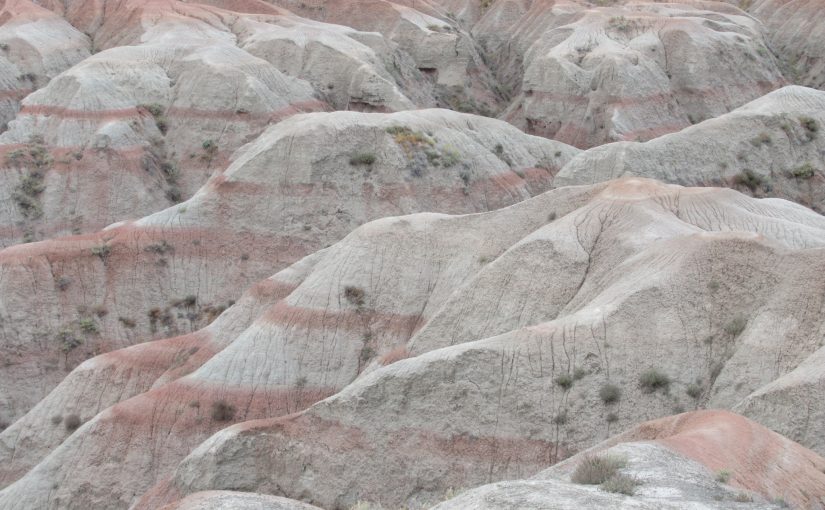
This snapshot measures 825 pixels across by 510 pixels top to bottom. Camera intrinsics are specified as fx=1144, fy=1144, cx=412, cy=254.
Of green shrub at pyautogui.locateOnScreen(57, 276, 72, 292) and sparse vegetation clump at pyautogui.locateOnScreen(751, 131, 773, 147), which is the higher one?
sparse vegetation clump at pyautogui.locateOnScreen(751, 131, 773, 147)

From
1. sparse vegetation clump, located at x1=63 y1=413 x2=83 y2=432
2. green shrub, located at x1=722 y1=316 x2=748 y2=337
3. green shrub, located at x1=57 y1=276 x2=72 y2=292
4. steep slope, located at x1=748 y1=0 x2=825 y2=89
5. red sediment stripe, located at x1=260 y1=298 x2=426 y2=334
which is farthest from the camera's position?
steep slope, located at x1=748 y1=0 x2=825 y2=89

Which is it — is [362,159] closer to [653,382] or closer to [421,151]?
[421,151]

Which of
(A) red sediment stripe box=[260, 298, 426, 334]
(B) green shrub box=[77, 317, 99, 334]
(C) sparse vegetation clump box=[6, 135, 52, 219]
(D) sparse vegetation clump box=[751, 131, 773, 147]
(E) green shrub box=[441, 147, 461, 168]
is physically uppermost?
(A) red sediment stripe box=[260, 298, 426, 334]

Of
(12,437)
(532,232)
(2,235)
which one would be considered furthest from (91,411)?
(2,235)

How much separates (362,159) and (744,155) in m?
20.3

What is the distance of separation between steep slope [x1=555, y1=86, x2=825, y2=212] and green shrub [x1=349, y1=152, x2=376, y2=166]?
10.3 metres

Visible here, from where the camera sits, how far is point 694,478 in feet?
52.4

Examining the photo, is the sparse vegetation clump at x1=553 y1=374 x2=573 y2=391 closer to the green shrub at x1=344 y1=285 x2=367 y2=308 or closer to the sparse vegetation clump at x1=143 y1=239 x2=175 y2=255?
the green shrub at x1=344 y1=285 x2=367 y2=308

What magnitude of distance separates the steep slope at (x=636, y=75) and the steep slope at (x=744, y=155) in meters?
16.1

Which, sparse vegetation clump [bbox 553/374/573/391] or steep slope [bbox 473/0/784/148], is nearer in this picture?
sparse vegetation clump [bbox 553/374/573/391]

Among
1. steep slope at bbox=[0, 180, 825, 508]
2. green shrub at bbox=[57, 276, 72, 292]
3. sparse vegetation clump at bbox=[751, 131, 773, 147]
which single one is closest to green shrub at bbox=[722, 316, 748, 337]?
steep slope at bbox=[0, 180, 825, 508]

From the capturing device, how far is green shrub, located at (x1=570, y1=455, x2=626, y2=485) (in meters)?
15.8

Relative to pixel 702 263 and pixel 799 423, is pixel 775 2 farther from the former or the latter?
pixel 799 423

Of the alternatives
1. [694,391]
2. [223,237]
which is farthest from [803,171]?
[694,391]
